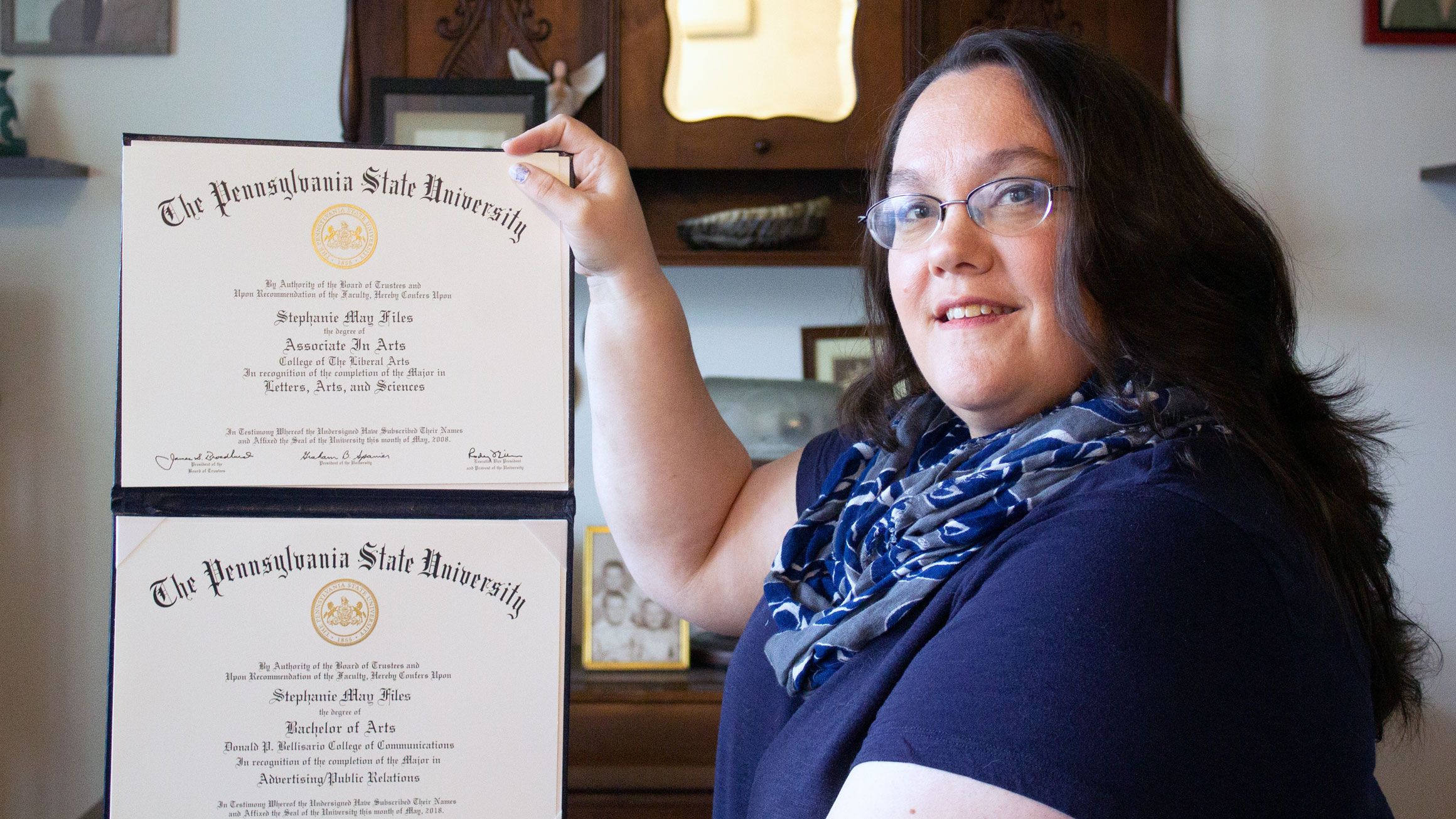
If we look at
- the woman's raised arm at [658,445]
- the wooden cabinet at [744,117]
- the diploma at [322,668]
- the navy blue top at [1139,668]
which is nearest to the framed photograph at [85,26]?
the wooden cabinet at [744,117]

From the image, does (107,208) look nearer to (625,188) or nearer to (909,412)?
(625,188)

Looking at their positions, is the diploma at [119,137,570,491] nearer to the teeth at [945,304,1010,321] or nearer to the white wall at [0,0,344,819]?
the teeth at [945,304,1010,321]

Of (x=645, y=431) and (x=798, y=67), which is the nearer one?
(x=645, y=431)

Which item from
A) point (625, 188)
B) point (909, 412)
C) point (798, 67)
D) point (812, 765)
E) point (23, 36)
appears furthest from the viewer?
point (23, 36)

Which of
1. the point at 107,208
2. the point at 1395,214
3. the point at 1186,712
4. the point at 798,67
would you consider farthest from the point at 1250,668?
the point at 107,208

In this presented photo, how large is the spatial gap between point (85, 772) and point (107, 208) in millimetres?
1141

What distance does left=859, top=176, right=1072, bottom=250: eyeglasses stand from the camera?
0.80 metres

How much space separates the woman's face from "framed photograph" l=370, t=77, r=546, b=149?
115 cm

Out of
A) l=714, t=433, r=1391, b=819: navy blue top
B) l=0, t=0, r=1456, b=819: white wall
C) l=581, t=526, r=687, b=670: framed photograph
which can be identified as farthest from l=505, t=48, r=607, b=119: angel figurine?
l=714, t=433, r=1391, b=819: navy blue top

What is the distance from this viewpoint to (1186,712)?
57 centimetres

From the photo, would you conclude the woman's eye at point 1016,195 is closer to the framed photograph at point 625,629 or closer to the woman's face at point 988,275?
the woman's face at point 988,275

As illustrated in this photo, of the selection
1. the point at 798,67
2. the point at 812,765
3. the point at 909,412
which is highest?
the point at 798,67

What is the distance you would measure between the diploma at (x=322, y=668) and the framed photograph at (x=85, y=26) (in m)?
1.67
